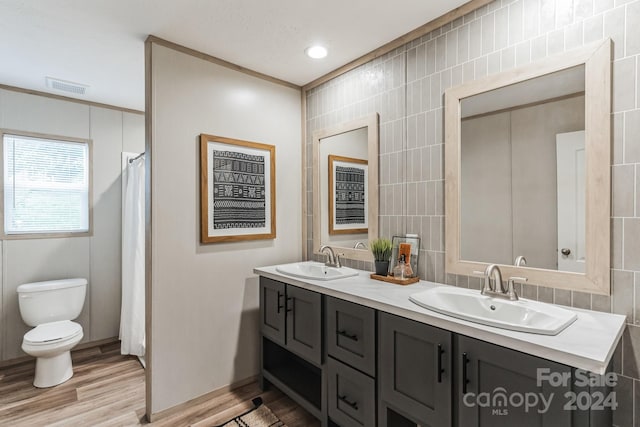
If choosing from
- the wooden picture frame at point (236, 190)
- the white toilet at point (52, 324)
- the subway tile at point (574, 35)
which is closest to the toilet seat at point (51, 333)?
the white toilet at point (52, 324)

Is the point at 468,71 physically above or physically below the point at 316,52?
below

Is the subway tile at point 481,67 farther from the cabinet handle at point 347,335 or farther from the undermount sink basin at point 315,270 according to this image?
the cabinet handle at point 347,335

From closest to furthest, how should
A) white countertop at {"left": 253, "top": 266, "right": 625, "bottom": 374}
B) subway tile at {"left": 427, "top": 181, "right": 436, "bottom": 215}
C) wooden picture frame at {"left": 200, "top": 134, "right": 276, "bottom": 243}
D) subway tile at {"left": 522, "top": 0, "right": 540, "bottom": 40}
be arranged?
white countertop at {"left": 253, "top": 266, "right": 625, "bottom": 374} < subway tile at {"left": 522, "top": 0, "right": 540, "bottom": 40} < subway tile at {"left": 427, "top": 181, "right": 436, "bottom": 215} < wooden picture frame at {"left": 200, "top": 134, "right": 276, "bottom": 243}

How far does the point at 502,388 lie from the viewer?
1.18 metres

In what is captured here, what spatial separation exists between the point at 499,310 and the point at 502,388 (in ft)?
1.39

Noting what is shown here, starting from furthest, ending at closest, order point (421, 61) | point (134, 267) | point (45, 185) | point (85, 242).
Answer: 1. point (85, 242)
2. point (45, 185)
3. point (134, 267)
4. point (421, 61)

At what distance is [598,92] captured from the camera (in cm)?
140

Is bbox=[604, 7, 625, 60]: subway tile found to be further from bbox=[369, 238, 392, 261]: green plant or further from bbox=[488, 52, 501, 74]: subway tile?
bbox=[369, 238, 392, 261]: green plant

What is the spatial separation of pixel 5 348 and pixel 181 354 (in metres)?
1.94

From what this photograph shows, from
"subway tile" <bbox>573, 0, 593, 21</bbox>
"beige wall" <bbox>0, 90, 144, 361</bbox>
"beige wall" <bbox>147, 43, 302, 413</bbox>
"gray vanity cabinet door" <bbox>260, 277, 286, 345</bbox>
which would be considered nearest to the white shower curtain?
"beige wall" <bbox>0, 90, 144, 361</bbox>

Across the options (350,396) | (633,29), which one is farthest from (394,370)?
(633,29)

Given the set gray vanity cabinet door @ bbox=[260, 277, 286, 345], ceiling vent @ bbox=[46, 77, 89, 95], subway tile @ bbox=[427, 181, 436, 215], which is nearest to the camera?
subway tile @ bbox=[427, 181, 436, 215]

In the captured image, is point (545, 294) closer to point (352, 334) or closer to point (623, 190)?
point (623, 190)

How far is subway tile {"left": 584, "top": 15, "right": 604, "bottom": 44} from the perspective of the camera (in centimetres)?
141
